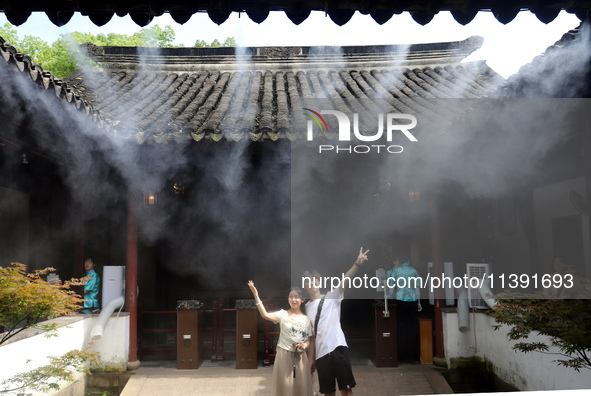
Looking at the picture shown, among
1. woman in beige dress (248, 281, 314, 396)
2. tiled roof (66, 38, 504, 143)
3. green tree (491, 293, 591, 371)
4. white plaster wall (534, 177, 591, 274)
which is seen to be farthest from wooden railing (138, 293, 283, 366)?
white plaster wall (534, 177, 591, 274)

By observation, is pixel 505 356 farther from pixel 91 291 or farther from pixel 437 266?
pixel 91 291

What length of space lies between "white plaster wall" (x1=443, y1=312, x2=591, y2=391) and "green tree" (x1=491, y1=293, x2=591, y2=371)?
0.18 meters

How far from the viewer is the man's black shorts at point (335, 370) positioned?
5648mm

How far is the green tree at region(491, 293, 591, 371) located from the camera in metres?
4.68

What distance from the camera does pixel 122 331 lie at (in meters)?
7.54

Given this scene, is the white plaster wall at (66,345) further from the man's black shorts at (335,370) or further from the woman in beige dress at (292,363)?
the man's black shorts at (335,370)

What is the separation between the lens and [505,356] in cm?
682

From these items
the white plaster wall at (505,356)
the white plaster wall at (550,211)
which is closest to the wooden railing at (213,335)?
the white plaster wall at (505,356)

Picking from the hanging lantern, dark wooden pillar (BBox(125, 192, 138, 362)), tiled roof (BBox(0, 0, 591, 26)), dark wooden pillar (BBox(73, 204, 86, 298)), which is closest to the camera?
tiled roof (BBox(0, 0, 591, 26))

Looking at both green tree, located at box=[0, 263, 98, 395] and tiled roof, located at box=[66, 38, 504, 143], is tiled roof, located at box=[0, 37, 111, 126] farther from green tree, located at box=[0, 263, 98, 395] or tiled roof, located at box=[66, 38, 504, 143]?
green tree, located at box=[0, 263, 98, 395]

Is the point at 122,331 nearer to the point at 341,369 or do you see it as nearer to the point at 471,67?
the point at 341,369

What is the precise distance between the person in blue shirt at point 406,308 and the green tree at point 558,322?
9.09 feet

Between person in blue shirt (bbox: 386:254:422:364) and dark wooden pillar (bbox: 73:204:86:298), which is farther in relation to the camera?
dark wooden pillar (bbox: 73:204:86:298)

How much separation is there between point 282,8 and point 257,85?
289 inches
